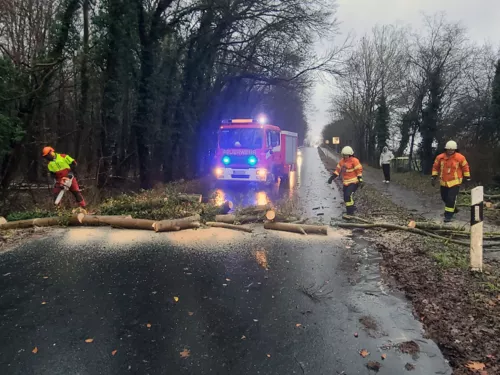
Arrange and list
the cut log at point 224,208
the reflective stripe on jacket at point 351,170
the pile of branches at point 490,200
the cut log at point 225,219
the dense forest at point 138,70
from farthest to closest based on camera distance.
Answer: the dense forest at point 138,70, the pile of branches at point 490,200, the reflective stripe on jacket at point 351,170, the cut log at point 224,208, the cut log at point 225,219

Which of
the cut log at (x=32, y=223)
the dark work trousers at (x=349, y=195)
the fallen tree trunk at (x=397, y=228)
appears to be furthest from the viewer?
the dark work trousers at (x=349, y=195)

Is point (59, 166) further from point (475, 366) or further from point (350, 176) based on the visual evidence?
point (475, 366)

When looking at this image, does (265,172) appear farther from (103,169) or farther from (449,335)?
(449,335)

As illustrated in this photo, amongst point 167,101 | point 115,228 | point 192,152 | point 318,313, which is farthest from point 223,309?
point 192,152

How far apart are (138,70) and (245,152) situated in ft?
21.5

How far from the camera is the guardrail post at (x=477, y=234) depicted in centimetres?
529

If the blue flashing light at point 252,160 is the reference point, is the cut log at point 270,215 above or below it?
below

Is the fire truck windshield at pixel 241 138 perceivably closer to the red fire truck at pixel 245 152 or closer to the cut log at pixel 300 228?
the red fire truck at pixel 245 152

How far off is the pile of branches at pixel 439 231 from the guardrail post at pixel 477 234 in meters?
1.70

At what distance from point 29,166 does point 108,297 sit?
16.1 meters

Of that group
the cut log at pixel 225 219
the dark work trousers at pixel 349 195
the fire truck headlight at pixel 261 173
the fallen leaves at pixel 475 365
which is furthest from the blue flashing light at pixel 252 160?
the fallen leaves at pixel 475 365

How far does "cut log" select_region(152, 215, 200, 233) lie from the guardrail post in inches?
194

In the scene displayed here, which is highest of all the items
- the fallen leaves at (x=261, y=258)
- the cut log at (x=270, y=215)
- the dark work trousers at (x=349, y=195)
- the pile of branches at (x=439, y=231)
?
the dark work trousers at (x=349, y=195)

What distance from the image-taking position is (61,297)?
4.49m
